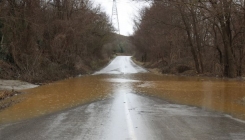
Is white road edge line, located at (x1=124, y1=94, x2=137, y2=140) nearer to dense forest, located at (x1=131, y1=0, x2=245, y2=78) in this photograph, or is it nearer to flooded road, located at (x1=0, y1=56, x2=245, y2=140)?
flooded road, located at (x1=0, y1=56, x2=245, y2=140)

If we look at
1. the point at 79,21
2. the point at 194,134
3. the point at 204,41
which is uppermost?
the point at 79,21

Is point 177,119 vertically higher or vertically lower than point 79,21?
lower

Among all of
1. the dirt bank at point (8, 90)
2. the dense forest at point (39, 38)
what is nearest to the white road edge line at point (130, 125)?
Result: the dirt bank at point (8, 90)

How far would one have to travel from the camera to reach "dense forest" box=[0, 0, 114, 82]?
998 inches

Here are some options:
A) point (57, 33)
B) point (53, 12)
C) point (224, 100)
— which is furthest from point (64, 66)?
point (224, 100)

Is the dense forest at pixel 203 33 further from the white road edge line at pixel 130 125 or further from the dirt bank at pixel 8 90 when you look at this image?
the white road edge line at pixel 130 125

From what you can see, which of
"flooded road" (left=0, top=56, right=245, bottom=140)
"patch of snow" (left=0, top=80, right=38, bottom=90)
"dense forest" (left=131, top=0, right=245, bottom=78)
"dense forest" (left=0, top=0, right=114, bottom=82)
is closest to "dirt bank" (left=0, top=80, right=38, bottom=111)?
"patch of snow" (left=0, top=80, right=38, bottom=90)

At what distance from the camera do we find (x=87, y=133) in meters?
7.96

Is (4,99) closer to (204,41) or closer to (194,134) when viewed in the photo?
(194,134)

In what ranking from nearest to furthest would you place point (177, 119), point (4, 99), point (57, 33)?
point (177, 119) → point (4, 99) → point (57, 33)

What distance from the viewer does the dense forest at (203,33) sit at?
26.7 m

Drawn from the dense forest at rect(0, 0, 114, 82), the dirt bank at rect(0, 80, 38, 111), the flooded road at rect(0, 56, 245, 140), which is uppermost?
the dense forest at rect(0, 0, 114, 82)

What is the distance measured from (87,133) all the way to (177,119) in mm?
3310

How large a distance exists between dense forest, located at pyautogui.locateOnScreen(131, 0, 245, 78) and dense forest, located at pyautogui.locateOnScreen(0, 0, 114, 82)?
10.1 metres
